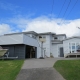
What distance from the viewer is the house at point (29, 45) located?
2060 centimetres

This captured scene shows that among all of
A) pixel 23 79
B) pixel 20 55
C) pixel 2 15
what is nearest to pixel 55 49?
pixel 20 55

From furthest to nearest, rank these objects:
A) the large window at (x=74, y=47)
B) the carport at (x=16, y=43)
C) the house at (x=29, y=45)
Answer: the large window at (x=74, y=47)
the house at (x=29, y=45)
the carport at (x=16, y=43)

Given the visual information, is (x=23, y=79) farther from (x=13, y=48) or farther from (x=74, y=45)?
(x=74, y=45)

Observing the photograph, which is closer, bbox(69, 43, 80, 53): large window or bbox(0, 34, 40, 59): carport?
bbox(0, 34, 40, 59): carport

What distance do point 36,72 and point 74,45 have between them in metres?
17.6

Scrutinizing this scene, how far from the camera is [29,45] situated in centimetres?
2306

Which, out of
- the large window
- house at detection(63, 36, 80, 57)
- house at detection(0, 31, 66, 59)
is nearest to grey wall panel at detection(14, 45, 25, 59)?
house at detection(0, 31, 66, 59)

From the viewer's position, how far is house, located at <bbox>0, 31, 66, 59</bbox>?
67.6 ft

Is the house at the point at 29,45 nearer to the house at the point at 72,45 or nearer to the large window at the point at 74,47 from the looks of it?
the house at the point at 72,45

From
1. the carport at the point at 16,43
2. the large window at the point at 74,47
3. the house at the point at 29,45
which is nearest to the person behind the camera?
the carport at the point at 16,43

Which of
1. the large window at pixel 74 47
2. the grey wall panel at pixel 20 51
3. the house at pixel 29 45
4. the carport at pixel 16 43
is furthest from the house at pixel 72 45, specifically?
the grey wall panel at pixel 20 51

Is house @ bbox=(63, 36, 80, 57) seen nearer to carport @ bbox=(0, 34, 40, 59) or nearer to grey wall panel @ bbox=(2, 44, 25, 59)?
carport @ bbox=(0, 34, 40, 59)

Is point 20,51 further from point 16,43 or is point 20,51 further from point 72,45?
point 72,45

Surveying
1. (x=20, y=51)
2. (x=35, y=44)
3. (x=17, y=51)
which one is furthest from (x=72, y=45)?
(x=17, y=51)
